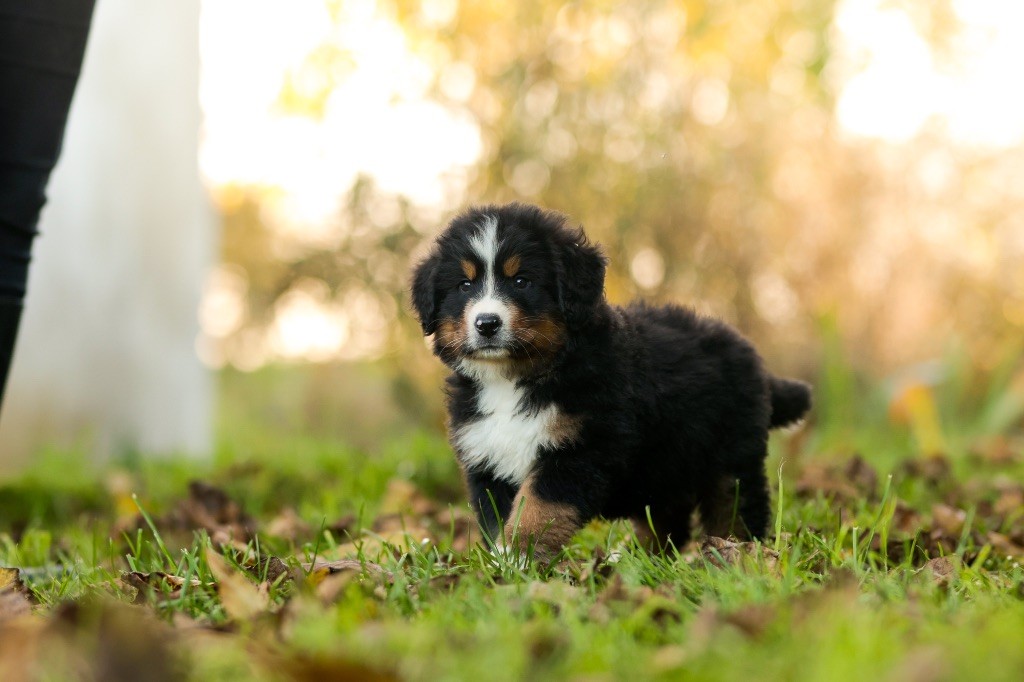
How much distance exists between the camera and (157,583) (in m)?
2.70

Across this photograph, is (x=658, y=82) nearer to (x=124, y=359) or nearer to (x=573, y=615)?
(x=124, y=359)

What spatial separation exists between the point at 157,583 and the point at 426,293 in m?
1.19

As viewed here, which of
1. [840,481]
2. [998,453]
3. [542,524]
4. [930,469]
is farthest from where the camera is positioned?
[998,453]

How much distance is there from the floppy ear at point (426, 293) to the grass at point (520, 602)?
691mm

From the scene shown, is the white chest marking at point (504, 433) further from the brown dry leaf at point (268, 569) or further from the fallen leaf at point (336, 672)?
the fallen leaf at point (336, 672)

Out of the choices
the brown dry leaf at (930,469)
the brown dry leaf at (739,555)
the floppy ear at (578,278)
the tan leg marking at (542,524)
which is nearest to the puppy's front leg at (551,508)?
the tan leg marking at (542,524)

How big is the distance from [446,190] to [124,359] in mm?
2336

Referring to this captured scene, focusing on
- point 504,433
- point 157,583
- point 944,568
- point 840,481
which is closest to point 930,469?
point 840,481

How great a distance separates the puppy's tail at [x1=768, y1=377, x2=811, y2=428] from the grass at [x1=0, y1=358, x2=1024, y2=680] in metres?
0.31

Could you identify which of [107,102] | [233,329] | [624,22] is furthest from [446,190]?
[233,329]

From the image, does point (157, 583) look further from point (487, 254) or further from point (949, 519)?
point (949, 519)

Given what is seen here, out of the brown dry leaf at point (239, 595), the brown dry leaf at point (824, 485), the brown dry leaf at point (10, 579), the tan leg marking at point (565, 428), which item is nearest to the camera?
the brown dry leaf at point (239, 595)

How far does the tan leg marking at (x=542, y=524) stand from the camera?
2.89 meters

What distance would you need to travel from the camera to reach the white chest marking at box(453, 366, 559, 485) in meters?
3.09
